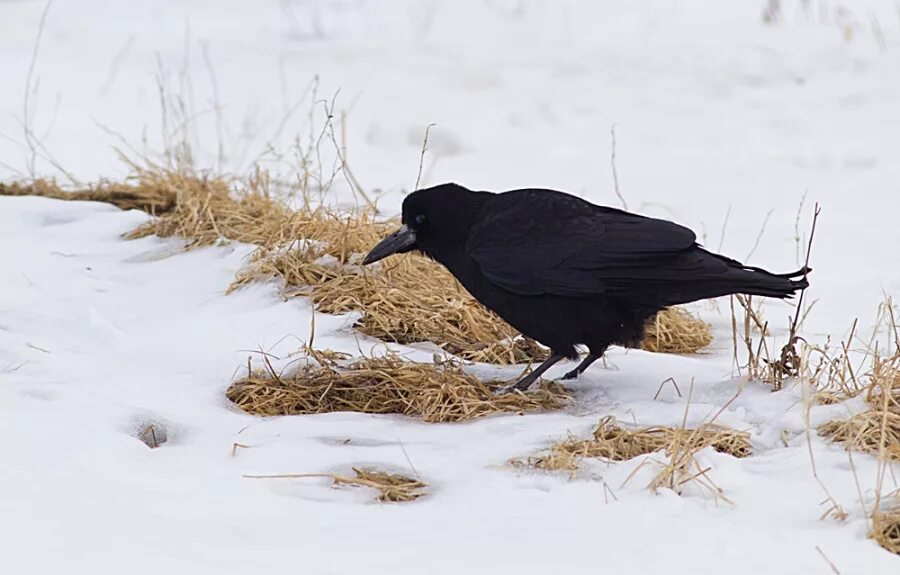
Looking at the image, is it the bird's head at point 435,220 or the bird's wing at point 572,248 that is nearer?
the bird's wing at point 572,248

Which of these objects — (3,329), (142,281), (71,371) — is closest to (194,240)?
(142,281)

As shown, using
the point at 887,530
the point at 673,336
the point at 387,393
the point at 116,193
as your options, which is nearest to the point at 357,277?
the point at 387,393

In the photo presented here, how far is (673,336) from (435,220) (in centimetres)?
110

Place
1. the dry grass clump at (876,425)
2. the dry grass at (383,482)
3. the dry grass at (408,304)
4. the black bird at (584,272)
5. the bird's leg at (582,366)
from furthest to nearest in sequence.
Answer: the dry grass at (408,304)
the bird's leg at (582,366)
the black bird at (584,272)
the dry grass clump at (876,425)
the dry grass at (383,482)

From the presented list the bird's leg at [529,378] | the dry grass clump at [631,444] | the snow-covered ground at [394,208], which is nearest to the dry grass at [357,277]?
the snow-covered ground at [394,208]

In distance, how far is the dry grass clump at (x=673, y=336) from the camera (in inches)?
184

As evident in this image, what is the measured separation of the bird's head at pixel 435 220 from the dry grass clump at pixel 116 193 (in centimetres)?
215

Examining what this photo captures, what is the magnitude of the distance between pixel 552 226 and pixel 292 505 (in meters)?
1.62

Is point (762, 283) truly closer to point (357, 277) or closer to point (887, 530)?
point (887, 530)

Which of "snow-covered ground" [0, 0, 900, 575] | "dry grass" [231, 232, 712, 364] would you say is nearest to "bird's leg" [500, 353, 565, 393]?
"snow-covered ground" [0, 0, 900, 575]

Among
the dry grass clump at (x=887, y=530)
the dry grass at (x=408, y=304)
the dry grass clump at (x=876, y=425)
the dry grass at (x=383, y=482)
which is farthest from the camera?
the dry grass at (x=408, y=304)

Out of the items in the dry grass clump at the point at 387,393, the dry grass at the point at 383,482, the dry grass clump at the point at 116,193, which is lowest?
the dry grass at the point at 383,482

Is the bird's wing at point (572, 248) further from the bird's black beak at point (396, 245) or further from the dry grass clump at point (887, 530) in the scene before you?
the dry grass clump at point (887, 530)

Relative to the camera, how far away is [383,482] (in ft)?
9.91
